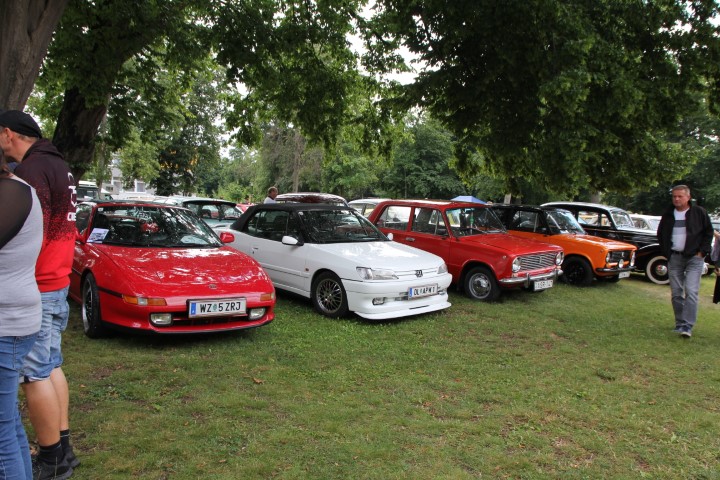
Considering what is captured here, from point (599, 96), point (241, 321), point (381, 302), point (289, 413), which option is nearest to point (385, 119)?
point (599, 96)

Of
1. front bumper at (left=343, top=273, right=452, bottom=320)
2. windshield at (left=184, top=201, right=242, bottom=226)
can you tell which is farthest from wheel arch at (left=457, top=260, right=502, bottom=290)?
windshield at (left=184, top=201, right=242, bottom=226)

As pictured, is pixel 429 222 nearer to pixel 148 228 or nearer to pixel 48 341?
pixel 148 228

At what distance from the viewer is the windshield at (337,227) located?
7156 millimetres

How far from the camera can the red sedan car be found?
800 centimetres

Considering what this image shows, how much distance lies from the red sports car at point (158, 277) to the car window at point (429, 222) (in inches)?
158

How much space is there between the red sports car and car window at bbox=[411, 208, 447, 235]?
4020mm

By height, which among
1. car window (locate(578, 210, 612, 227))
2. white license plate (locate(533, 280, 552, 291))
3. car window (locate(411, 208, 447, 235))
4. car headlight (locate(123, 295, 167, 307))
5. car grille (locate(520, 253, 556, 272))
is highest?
car window (locate(578, 210, 612, 227))

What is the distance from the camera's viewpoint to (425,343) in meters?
5.73

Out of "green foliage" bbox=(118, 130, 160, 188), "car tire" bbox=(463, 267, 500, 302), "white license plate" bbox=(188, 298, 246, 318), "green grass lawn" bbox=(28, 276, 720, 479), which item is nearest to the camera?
"green grass lawn" bbox=(28, 276, 720, 479)

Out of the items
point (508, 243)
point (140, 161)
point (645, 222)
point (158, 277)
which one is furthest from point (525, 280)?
point (140, 161)

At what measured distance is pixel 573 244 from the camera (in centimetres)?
1050

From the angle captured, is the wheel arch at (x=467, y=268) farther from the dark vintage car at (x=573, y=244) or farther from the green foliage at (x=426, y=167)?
the green foliage at (x=426, y=167)

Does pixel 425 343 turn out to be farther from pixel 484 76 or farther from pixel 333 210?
pixel 484 76

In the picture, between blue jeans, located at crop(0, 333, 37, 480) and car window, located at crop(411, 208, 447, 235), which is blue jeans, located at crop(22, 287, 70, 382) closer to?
blue jeans, located at crop(0, 333, 37, 480)
